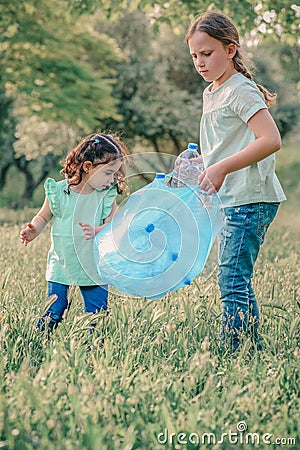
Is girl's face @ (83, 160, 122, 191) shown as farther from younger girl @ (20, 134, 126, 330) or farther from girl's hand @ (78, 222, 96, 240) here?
girl's hand @ (78, 222, 96, 240)

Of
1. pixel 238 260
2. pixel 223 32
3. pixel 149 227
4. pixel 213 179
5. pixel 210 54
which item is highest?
pixel 223 32

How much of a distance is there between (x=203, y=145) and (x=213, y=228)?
485mm

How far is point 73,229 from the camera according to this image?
4.40m

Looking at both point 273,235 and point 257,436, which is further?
point 273,235

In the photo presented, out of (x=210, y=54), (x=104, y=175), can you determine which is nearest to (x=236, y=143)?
(x=210, y=54)

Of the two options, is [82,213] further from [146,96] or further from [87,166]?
[146,96]

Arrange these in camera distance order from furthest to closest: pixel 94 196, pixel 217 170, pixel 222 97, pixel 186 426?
pixel 94 196 < pixel 222 97 < pixel 217 170 < pixel 186 426

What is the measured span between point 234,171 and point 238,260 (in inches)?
18.8

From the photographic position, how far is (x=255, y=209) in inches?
161

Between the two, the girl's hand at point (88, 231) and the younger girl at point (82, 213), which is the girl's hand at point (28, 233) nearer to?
the younger girl at point (82, 213)

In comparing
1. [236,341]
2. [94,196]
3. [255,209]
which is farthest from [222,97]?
[236,341]

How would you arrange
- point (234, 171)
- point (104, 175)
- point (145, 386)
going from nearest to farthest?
point (145, 386) < point (234, 171) < point (104, 175)

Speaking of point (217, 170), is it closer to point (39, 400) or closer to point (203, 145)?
point (203, 145)

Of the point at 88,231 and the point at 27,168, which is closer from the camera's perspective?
the point at 88,231
